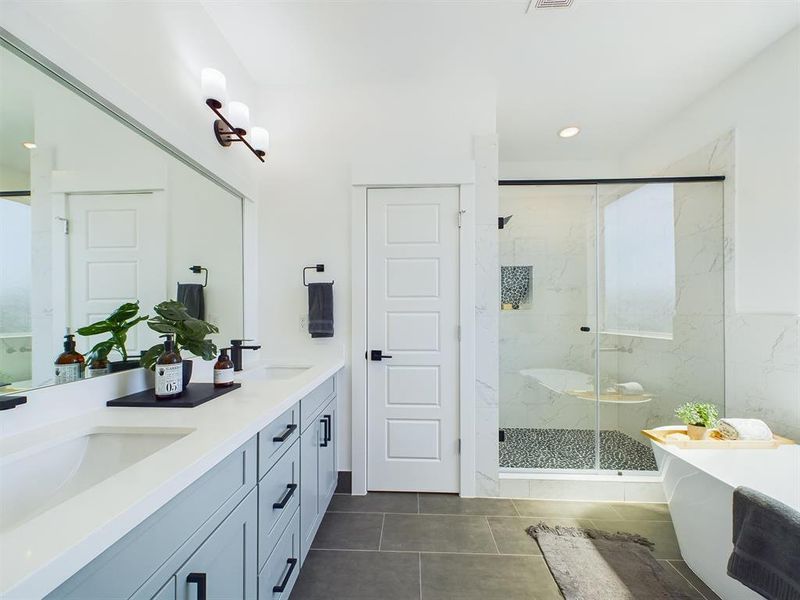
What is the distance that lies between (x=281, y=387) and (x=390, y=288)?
1.02 m

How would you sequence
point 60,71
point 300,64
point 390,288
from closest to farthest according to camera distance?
point 60,71, point 300,64, point 390,288

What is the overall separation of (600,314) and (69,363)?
10.3 feet

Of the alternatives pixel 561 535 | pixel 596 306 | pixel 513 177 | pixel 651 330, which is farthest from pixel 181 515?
pixel 513 177

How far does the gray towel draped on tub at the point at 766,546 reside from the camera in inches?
41.9

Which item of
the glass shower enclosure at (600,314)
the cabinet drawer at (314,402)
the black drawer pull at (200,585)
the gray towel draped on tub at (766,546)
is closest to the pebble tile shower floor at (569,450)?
the glass shower enclosure at (600,314)

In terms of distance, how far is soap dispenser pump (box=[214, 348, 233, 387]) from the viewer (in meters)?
1.38

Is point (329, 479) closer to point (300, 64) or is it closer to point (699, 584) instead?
point (699, 584)

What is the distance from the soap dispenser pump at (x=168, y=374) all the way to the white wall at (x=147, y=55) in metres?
0.88

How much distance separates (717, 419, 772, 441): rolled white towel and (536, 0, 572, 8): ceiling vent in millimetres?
2387

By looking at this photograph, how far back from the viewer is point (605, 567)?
1569 mm

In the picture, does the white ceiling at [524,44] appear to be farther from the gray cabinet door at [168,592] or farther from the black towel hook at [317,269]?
the gray cabinet door at [168,592]

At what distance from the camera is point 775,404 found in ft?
6.30

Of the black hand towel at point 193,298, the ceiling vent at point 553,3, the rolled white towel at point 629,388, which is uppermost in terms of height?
the ceiling vent at point 553,3

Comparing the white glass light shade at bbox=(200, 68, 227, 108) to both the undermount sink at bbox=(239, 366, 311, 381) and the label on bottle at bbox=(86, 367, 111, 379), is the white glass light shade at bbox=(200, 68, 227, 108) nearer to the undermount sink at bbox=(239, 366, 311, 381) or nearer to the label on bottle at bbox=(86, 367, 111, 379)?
the label on bottle at bbox=(86, 367, 111, 379)
